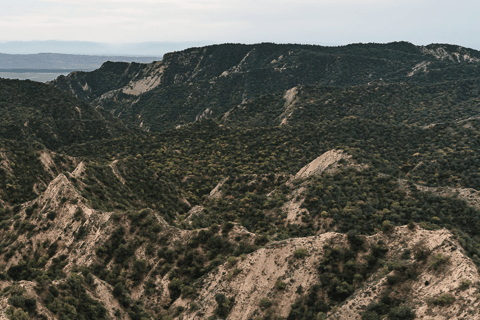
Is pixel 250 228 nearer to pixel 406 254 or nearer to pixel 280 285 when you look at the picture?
pixel 280 285

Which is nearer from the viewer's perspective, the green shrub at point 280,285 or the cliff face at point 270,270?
the cliff face at point 270,270

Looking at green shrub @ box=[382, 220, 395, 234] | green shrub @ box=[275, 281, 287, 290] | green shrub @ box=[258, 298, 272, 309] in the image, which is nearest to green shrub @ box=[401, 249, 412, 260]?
green shrub @ box=[382, 220, 395, 234]

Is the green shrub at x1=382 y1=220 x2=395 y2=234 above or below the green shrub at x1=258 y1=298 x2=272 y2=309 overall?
above

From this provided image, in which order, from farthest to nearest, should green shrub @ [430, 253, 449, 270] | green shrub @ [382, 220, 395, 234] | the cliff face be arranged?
green shrub @ [382, 220, 395, 234], green shrub @ [430, 253, 449, 270], the cliff face

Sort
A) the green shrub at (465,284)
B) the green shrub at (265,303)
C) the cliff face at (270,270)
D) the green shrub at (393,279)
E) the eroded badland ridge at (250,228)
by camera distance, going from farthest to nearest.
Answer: the green shrub at (265,303) < the green shrub at (393,279) < the eroded badland ridge at (250,228) < the cliff face at (270,270) < the green shrub at (465,284)

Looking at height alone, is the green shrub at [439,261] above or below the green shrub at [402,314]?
above

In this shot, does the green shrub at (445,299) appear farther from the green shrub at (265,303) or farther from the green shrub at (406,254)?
the green shrub at (265,303)

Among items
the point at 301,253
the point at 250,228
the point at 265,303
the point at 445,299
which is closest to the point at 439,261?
the point at 445,299

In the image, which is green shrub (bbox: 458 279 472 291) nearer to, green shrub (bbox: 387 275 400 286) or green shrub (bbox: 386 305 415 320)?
green shrub (bbox: 386 305 415 320)

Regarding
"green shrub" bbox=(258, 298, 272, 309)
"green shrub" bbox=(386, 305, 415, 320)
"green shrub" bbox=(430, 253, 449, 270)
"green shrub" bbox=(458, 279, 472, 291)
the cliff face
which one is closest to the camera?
"green shrub" bbox=(458, 279, 472, 291)

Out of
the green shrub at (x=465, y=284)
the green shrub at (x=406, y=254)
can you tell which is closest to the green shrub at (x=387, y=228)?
the green shrub at (x=406, y=254)

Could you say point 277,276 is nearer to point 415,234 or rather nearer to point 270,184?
point 415,234

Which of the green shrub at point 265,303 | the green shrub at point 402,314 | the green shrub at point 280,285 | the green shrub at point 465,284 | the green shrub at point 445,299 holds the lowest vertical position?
the green shrub at point 265,303
